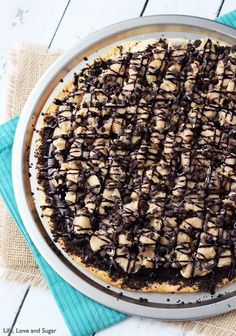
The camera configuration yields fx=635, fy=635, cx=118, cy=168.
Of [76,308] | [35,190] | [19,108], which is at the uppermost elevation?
[19,108]

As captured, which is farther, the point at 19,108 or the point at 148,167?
the point at 19,108

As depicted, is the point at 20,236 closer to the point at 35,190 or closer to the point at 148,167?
the point at 35,190

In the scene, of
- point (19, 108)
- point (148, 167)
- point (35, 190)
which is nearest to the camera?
point (148, 167)


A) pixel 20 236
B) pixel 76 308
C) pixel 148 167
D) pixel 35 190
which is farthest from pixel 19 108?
pixel 76 308

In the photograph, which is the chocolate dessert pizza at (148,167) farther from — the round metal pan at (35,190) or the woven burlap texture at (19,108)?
the woven burlap texture at (19,108)

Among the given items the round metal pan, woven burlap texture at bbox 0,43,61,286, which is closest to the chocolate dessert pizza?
the round metal pan

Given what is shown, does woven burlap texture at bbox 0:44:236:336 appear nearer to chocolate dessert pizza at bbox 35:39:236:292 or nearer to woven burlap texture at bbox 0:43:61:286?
woven burlap texture at bbox 0:43:61:286

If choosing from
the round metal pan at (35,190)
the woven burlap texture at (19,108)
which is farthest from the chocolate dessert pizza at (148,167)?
the woven burlap texture at (19,108)
